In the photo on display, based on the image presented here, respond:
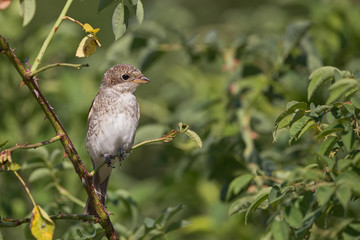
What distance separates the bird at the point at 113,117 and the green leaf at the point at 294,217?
84.6 inches

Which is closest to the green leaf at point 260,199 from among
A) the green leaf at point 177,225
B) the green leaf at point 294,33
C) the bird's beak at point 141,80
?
the green leaf at point 177,225

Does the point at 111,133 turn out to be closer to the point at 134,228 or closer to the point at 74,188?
the point at 74,188

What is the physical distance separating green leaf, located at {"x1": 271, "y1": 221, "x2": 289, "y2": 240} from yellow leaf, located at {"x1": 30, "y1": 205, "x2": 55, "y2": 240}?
98 cm

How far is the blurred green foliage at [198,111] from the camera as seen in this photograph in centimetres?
404

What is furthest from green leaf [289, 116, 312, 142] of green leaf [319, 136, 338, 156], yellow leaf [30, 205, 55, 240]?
yellow leaf [30, 205, 55, 240]

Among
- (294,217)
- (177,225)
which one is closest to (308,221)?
(294,217)

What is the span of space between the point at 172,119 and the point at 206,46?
2.27 feet

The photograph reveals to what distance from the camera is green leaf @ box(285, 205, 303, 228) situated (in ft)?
7.76

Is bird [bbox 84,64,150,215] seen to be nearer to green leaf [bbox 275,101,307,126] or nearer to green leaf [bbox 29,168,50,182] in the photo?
green leaf [bbox 29,168,50,182]

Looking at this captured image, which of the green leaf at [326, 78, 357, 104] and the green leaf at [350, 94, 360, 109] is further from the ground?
the green leaf at [326, 78, 357, 104]

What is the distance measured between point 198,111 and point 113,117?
0.72 meters

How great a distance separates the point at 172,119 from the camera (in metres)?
4.68

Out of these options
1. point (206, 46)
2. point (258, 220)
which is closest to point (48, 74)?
point (206, 46)

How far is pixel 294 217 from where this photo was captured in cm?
239
